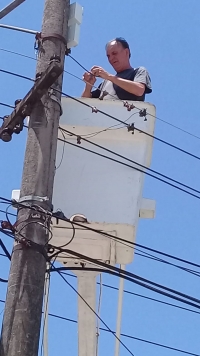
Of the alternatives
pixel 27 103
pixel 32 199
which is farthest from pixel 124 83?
pixel 32 199

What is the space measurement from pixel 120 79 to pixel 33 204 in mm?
2088

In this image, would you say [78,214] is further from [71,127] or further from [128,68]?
[128,68]

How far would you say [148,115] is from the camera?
705 cm

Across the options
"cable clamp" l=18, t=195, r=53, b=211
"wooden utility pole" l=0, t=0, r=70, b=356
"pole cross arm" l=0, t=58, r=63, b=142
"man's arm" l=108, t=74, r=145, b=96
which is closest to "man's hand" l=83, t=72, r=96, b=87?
"man's arm" l=108, t=74, r=145, b=96

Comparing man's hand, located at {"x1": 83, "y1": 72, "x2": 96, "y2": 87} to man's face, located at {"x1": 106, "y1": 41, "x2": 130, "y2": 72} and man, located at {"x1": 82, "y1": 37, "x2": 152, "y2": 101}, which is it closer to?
man, located at {"x1": 82, "y1": 37, "x2": 152, "y2": 101}

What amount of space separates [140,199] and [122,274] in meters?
0.77

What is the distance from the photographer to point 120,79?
7.09 meters

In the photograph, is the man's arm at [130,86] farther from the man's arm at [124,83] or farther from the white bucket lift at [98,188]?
the white bucket lift at [98,188]

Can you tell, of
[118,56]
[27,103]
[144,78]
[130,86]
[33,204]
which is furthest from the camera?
[118,56]

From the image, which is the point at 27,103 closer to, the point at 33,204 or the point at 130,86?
the point at 33,204

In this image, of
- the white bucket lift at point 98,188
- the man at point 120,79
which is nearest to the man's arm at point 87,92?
the man at point 120,79

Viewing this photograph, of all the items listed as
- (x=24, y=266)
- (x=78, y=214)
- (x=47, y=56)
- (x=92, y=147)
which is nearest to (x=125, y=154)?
(x=92, y=147)

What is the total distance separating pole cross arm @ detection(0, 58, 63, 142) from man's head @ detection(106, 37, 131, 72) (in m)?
2.05

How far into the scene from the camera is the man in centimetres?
719
